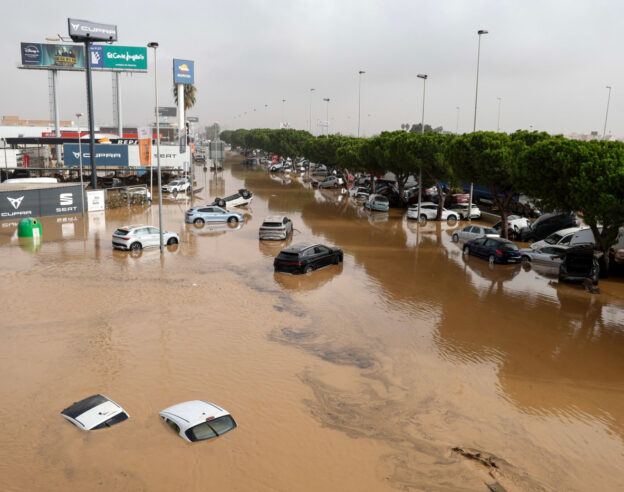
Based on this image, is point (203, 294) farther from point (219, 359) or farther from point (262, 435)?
point (262, 435)

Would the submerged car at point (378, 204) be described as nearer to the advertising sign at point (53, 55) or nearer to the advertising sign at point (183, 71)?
the advertising sign at point (183, 71)

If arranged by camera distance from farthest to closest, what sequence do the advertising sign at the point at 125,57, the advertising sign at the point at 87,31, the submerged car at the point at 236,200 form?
the advertising sign at the point at 125,57
the submerged car at the point at 236,200
the advertising sign at the point at 87,31

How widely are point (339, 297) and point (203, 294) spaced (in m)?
5.47

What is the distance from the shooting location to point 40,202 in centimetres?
3819

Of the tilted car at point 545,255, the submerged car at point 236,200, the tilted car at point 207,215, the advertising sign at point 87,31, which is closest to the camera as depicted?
the tilted car at point 545,255

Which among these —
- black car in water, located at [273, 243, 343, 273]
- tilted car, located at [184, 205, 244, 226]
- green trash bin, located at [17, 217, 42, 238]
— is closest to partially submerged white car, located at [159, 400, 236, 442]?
black car in water, located at [273, 243, 343, 273]

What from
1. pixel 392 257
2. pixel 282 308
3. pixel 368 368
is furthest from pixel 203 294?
pixel 392 257

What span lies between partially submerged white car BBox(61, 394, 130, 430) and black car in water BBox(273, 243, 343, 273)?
12.7 meters

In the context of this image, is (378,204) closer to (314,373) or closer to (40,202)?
(40,202)

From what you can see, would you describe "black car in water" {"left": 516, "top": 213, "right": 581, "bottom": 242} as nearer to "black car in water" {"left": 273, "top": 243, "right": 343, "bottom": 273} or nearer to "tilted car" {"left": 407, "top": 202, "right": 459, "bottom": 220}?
"tilted car" {"left": 407, "top": 202, "right": 459, "bottom": 220}

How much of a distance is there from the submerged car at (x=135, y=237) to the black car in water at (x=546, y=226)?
79.5 ft

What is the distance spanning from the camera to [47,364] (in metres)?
13.5

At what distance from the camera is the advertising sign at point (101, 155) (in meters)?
61.3

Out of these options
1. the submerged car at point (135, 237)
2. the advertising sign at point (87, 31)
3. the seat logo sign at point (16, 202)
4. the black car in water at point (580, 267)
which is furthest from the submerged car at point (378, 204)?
the advertising sign at point (87, 31)
